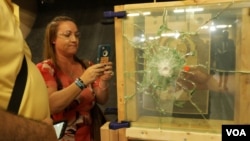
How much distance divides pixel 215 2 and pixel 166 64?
10.5 inches

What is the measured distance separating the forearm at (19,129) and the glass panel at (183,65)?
580 millimetres

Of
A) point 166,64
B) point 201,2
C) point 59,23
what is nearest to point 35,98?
point 166,64

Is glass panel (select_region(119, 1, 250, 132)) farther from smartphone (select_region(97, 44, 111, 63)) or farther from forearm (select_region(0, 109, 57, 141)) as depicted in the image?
forearm (select_region(0, 109, 57, 141))

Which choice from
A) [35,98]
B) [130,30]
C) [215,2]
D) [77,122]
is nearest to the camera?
[35,98]

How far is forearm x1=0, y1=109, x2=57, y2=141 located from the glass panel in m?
0.58

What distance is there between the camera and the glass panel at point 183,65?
38.3 inches

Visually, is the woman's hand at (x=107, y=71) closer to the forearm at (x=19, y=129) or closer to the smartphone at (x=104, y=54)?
the smartphone at (x=104, y=54)

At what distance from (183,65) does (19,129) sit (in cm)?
67

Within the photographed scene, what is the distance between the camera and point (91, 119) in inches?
50.9

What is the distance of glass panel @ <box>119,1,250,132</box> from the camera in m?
0.97

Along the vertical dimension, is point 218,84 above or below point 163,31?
below

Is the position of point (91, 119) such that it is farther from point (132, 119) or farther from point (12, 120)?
point (12, 120)

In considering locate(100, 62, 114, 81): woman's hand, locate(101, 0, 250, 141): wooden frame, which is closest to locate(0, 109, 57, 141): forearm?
locate(101, 0, 250, 141): wooden frame

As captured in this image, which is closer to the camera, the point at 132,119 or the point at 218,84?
the point at 218,84
